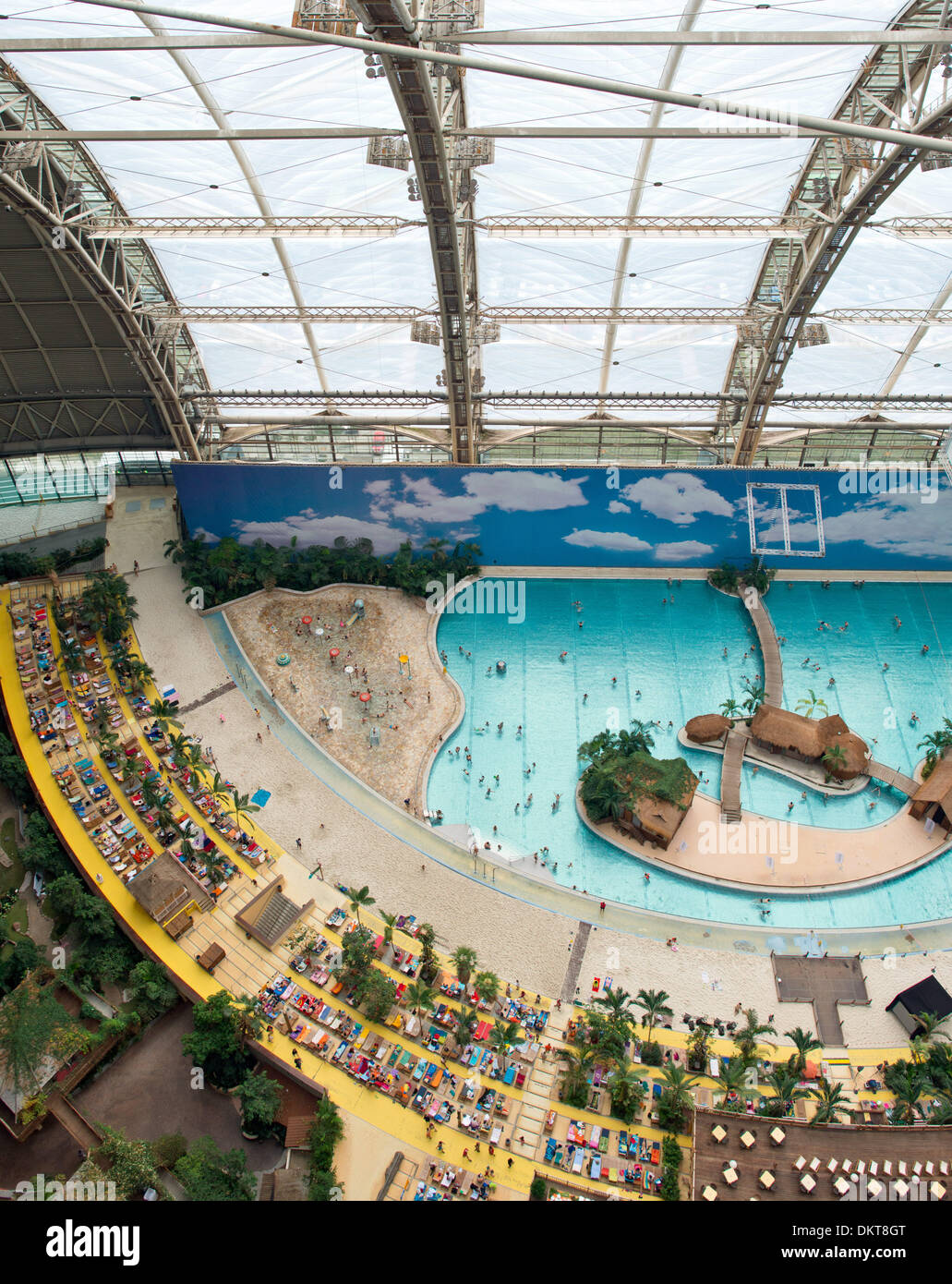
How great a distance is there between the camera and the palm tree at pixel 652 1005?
40.8 m

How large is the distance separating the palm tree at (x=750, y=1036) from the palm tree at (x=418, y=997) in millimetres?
12665

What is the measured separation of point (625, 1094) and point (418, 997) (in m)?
8.86

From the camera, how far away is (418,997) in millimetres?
40969

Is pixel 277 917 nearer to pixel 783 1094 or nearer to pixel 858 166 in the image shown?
pixel 783 1094

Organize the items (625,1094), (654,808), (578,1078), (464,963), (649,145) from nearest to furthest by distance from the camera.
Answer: (625,1094)
(578,1078)
(649,145)
(464,963)
(654,808)

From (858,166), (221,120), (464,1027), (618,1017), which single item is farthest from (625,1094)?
(221,120)

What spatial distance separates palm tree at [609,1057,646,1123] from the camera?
39.0 m

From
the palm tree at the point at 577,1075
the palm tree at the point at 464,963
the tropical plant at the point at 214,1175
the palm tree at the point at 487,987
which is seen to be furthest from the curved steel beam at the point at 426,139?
the tropical plant at the point at 214,1175

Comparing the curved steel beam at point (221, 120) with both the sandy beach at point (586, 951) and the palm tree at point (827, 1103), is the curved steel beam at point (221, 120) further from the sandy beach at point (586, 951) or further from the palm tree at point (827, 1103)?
the palm tree at point (827, 1103)

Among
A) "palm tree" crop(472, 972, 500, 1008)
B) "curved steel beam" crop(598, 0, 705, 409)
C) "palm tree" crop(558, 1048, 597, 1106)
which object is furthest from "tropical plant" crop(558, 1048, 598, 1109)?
"curved steel beam" crop(598, 0, 705, 409)

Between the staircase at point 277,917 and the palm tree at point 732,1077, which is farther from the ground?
the palm tree at point 732,1077

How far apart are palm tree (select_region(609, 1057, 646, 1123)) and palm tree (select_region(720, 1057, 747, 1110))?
320cm

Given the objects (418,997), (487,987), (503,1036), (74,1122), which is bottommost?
(74,1122)
